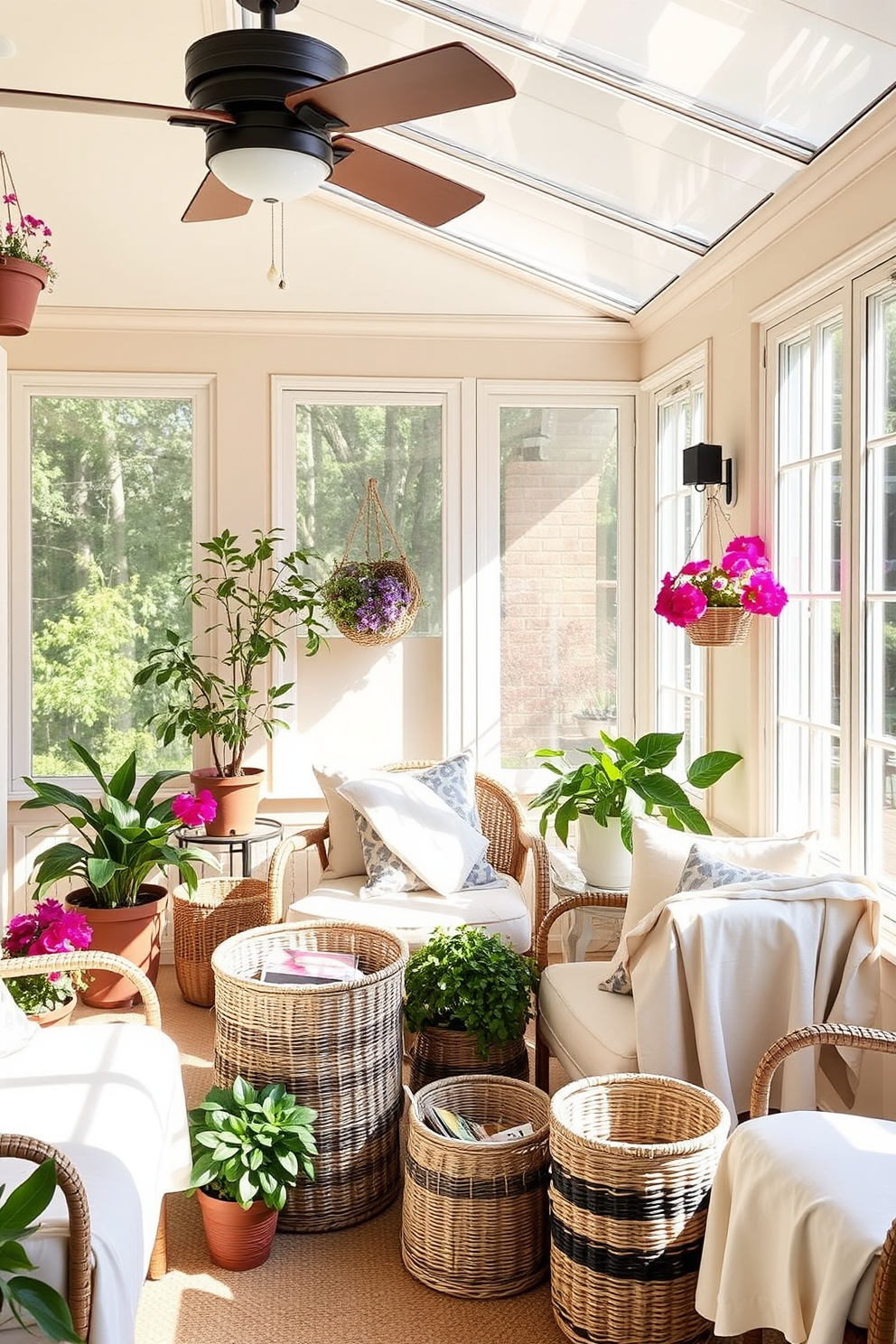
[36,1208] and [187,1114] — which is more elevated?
[36,1208]

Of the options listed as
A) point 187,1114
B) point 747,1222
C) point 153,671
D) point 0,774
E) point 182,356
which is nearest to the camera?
point 747,1222

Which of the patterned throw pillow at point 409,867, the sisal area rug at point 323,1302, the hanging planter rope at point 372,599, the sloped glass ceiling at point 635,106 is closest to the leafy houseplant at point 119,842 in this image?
the patterned throw pillow at point 409,867

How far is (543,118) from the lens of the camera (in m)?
3.21

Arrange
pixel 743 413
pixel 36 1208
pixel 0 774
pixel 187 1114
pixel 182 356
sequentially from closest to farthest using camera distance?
pixel 36 1208 < pixel 187 1114 < pixel 743 413 < pixel 0 774 < pixel 182 356

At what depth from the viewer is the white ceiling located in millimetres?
2607

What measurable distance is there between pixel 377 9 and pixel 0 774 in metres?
2.68

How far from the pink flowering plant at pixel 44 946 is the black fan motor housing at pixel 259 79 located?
222 centimetres

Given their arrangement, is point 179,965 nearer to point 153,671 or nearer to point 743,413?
point 153,671

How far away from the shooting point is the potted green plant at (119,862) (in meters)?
3.84

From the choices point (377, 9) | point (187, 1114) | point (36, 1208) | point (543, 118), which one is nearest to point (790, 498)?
point (543, 118)

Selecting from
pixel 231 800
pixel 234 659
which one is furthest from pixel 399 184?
pixel 231 800

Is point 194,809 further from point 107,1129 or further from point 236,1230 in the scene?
point 107,1129

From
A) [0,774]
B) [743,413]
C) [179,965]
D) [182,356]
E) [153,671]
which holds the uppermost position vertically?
[182,356]

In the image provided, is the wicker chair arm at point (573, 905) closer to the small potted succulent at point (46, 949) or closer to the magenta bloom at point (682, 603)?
the magenta bloom at point (682, 603)
